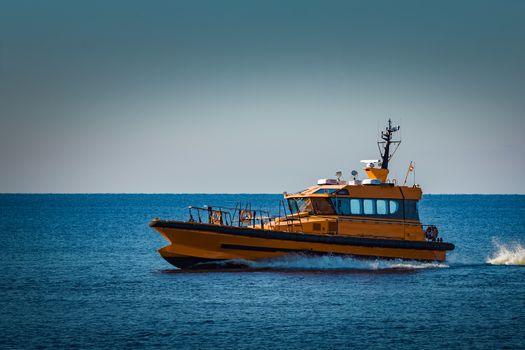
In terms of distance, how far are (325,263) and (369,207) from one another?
9.89ft

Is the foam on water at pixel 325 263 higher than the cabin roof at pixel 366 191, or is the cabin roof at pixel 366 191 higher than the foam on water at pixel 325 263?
the cabin roof at pixel 366 191

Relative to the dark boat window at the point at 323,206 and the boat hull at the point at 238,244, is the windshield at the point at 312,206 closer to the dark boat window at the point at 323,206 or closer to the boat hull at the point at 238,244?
the dark boat window at the point at 323,206

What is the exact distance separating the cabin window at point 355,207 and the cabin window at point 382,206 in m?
0.74

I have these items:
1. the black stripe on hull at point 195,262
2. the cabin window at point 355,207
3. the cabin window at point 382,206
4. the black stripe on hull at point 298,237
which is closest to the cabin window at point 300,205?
the cabin window at point 355,207

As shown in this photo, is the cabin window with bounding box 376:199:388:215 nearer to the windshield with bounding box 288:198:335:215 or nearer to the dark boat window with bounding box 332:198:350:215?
the dark boat window with bounding box 332:198:350:215

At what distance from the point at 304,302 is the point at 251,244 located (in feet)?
19.8

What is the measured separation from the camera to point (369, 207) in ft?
111

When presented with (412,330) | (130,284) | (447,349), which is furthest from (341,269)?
(447,349)

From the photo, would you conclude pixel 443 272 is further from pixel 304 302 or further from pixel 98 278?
pixel 98 278

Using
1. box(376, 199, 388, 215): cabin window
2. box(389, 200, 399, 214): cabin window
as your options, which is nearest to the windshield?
box(376, 199, 388, 215): cabin window

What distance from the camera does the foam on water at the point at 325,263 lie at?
106 feet

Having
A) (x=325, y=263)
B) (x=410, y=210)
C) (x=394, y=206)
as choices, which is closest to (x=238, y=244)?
(x=325, y=263)

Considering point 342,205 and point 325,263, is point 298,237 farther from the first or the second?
point 342,205

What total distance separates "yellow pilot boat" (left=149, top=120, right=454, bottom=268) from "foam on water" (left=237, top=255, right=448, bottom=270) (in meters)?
0.22
